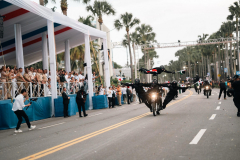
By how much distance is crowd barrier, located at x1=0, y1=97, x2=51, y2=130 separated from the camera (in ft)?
46.0

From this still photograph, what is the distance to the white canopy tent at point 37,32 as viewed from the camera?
59.9 ft

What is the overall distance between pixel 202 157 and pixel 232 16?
5888 centimetres

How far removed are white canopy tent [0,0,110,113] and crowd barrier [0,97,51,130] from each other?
1.13m

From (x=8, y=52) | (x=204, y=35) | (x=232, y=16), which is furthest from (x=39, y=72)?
(x=204, y=35)

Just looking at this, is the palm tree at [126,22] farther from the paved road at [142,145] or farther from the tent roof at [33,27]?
the paved road at [142,145]

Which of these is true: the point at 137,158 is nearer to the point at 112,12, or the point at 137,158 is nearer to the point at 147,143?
the point at 147,143

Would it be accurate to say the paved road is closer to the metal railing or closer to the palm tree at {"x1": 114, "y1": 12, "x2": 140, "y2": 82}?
the metal railing

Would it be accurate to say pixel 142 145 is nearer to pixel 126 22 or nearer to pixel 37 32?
pixel 37 32

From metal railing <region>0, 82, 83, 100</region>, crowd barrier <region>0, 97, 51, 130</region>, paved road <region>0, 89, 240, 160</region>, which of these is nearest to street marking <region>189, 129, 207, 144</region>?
paved road <region>0, 89, 240, 160</region>

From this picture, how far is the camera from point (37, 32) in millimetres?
24906

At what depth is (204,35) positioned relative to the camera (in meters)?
86.9

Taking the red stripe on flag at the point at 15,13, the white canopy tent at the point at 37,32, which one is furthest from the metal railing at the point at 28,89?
the red stripe on flag at the point at 15,13

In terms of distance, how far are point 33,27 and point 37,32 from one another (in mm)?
1906

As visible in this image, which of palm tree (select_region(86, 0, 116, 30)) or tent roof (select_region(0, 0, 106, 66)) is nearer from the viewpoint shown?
tent roof (select_region(0, 0, 106, 66))
